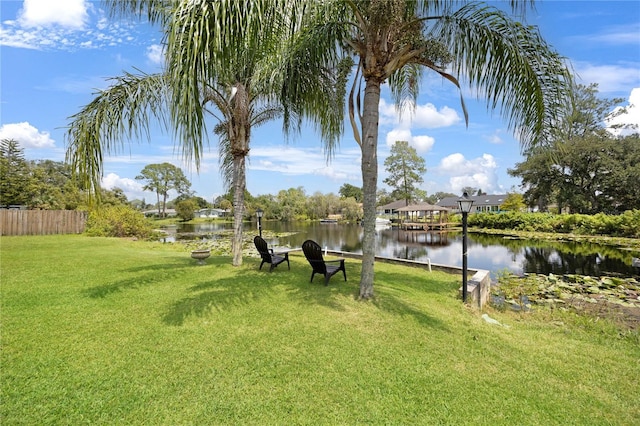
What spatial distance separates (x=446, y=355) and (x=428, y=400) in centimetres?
80

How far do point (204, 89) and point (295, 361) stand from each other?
184 inches

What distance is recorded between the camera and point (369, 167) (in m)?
4.41

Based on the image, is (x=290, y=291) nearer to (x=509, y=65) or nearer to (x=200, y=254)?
(x=200, y=254)

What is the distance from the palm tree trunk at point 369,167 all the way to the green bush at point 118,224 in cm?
1700

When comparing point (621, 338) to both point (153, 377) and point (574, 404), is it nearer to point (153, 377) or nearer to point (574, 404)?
point (574, 404)

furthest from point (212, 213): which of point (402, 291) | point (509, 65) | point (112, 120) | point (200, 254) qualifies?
point (509, 65)

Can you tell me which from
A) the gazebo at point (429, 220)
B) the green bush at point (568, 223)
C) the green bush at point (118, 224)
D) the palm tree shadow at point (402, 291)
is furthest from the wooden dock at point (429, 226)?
the palm tree shadow at point (402, 291)

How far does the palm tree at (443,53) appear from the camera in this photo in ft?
12.9

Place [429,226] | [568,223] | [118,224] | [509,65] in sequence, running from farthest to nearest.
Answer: [429,226] → [568,223] → [118,224] → [509,65]

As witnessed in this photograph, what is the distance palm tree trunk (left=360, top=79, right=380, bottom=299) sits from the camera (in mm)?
4406

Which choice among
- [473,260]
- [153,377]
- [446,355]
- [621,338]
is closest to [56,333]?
[153,377]

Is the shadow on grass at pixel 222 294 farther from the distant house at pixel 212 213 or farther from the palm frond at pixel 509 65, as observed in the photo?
the distant house at pixel 212 213

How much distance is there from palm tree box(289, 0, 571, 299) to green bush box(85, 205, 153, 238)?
17.0 m

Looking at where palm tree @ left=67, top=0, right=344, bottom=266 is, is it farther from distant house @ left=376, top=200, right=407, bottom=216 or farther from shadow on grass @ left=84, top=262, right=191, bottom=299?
distant house @ left=376, top=200, right=407, bottom=216
